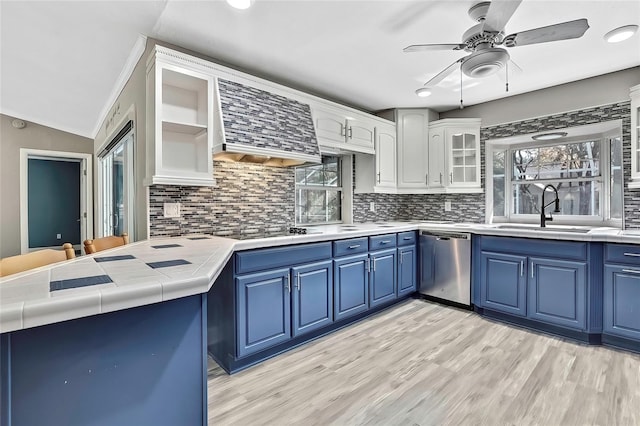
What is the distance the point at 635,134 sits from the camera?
108 inches

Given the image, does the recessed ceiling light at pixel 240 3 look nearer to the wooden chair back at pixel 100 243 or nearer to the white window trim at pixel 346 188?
the wooden chair back at pixel 100 243

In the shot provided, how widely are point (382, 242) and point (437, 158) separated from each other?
1513 millimetres

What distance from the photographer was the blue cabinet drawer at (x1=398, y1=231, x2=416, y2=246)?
3447mm

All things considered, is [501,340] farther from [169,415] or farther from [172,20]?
[172,20]

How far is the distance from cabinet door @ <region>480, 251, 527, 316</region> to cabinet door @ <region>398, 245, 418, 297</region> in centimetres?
71

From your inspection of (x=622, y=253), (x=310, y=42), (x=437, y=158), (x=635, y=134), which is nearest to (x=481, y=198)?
(x=437, y=158)

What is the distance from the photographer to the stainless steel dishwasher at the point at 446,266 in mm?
3311

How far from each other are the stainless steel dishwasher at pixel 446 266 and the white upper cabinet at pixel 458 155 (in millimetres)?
765

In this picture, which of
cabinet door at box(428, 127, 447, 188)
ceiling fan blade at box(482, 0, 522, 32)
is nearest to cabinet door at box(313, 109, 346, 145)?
cabinet door at box(428, 127, 447, 188)

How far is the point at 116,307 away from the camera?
0.87m

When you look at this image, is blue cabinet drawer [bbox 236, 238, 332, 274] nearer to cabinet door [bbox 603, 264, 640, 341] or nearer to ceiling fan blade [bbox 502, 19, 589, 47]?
ceiling fan blade [bbox 502, 19, 589, 47]

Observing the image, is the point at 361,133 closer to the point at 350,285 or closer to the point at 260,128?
the point at 260,128

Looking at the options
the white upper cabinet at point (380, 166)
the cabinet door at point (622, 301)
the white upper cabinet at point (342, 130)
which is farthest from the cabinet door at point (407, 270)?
the cabinet door at point (622, 301)

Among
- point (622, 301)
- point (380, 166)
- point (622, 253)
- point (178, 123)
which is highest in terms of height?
point (178, 123)
